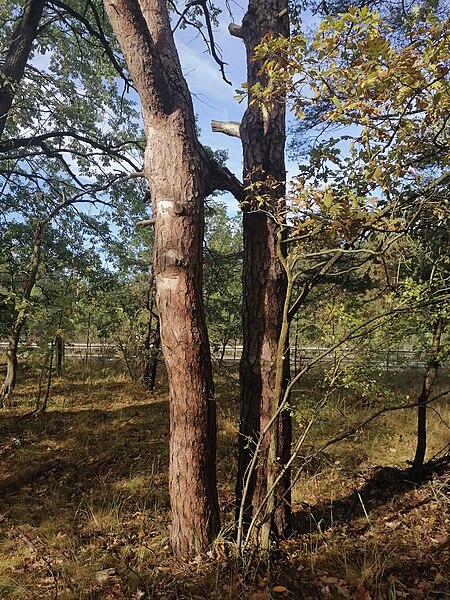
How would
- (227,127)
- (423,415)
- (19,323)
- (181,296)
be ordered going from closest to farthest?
1. (181,296)
2. (227,127)
3. (423,415)
4. (19,323)

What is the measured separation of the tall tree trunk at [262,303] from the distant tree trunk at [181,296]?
0.36 meters

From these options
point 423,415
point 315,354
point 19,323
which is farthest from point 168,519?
point 19,323

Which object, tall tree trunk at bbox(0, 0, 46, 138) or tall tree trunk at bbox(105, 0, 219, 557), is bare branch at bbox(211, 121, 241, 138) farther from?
tall tree trunk at bbox(0, 0, 46, 138)

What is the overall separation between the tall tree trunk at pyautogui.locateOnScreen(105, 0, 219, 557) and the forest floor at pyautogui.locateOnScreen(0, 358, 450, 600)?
0.36 metres

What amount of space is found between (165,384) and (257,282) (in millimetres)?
6459

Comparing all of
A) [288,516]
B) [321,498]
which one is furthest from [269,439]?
[321,498]

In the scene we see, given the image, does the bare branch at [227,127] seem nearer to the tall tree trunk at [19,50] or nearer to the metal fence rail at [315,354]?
the metal fence rail at [315,354]

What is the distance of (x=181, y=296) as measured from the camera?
280 centimetres

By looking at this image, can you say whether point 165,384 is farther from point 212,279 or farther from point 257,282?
point 257,282

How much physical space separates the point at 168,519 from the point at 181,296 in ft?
7.54

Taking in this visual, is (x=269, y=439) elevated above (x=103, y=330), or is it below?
below

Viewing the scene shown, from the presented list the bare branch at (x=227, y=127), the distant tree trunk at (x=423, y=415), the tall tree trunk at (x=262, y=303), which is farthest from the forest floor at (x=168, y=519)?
the bare branch at (x=227, y=127)

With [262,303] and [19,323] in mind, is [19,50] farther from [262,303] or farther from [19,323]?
[262,303]

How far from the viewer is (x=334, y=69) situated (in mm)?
1906
